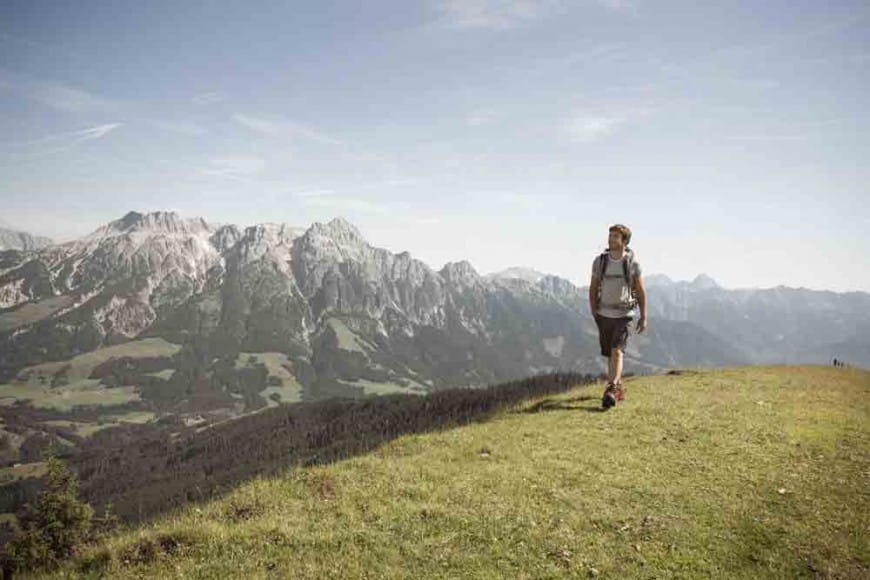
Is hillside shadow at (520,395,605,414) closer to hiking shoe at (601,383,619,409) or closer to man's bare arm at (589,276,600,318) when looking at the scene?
hiking shoe at (601,383,619,409)

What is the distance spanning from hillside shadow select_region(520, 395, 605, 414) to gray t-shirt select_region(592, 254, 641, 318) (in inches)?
161

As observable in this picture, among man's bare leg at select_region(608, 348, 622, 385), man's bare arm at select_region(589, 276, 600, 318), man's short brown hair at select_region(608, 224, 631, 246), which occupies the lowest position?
man's bare leg at select_region(608, 348, 622, 385)

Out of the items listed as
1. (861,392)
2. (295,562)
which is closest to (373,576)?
(295,562)

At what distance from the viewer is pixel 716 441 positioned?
1609 centimetres

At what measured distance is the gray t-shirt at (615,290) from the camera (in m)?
18.9

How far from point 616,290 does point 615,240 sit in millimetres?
1856

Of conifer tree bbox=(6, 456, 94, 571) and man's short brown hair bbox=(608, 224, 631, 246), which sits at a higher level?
man's short brown hair bbox=(608, 224, 631, 246)

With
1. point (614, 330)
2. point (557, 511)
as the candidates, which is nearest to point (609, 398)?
point (614, 330)

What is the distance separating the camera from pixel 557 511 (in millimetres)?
11633

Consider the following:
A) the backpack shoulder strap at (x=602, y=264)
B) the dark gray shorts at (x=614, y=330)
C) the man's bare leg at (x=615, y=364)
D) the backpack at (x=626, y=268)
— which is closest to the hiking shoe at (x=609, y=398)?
the man's bare leg at (x=615, y=364)

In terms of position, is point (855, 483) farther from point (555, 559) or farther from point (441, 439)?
point (441, 439)

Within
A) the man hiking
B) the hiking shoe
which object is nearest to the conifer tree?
the hiking shoe

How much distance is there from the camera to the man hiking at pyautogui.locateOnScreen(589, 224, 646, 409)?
743 inches

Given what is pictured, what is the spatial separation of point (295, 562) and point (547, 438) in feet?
31.6
